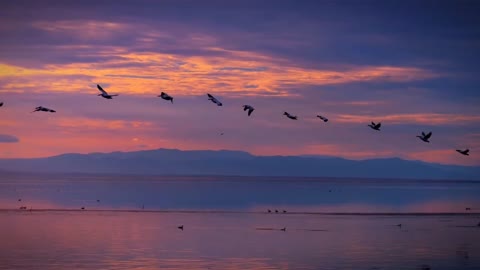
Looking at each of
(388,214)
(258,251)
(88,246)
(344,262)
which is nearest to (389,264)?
(344,262)

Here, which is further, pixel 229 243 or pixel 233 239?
pixel 233 239

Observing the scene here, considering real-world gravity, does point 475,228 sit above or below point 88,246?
above

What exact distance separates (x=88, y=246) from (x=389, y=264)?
1539 cm

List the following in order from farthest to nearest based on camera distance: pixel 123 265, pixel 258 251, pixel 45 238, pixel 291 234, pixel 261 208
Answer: pixel 261 208, pixel 291 234, pixel 45 238, pixel 258 251, pixel 123 265

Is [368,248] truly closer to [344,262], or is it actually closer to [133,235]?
[344,262]

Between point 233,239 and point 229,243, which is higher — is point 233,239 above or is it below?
above

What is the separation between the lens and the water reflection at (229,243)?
3666 centimetres

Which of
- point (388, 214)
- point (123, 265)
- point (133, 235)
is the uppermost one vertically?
point (388, 214)

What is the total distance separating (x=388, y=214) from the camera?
69.8 metres

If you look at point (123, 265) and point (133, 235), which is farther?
point (133, 235)

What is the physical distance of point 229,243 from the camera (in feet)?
144

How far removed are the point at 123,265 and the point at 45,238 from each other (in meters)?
11.6

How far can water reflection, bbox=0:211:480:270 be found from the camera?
36.7m

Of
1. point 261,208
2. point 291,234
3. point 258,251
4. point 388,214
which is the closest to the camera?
point 258,251
